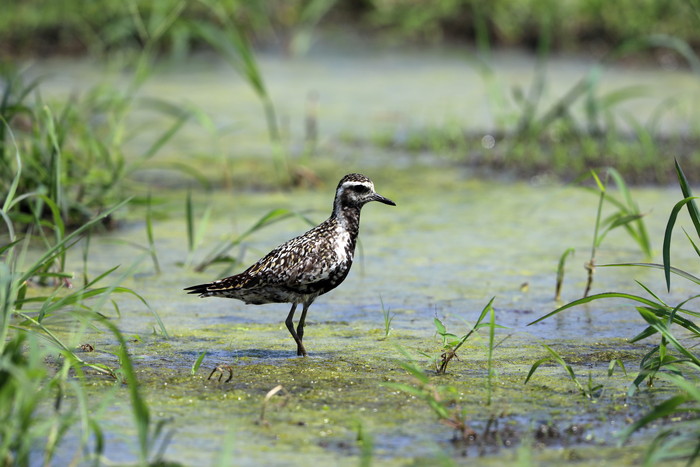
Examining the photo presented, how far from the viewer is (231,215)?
8.88 m

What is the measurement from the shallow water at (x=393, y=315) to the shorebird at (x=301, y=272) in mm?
289

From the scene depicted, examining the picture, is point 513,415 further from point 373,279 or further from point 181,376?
point 373,279

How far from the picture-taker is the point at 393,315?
6418 mm

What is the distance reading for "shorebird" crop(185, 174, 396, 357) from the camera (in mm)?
5574

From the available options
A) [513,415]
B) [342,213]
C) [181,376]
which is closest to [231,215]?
[342,213]

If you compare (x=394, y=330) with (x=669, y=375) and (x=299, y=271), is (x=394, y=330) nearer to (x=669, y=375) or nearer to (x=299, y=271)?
(x=299, y=271)

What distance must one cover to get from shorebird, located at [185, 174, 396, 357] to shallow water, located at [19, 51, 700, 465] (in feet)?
0.95

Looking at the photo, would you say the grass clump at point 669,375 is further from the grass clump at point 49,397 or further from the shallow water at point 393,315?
the grass clump at point 49,397

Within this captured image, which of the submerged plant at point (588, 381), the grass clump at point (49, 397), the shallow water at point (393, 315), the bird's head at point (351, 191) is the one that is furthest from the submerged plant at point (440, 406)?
the bird's head at point (351, 191)

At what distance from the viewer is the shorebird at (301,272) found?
557 centimetres

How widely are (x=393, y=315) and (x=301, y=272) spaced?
1.04m

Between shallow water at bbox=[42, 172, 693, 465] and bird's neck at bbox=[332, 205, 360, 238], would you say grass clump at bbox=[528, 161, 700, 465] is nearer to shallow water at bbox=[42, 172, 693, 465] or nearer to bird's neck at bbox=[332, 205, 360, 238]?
shallow water at bbox=[42, 172, 693, 465]

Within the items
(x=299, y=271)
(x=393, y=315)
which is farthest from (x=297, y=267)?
(x=393, y=315)

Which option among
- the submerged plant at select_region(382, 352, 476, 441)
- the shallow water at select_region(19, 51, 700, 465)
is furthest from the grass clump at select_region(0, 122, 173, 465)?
the submerged plant at select_region(382, 352, 476, 441)
